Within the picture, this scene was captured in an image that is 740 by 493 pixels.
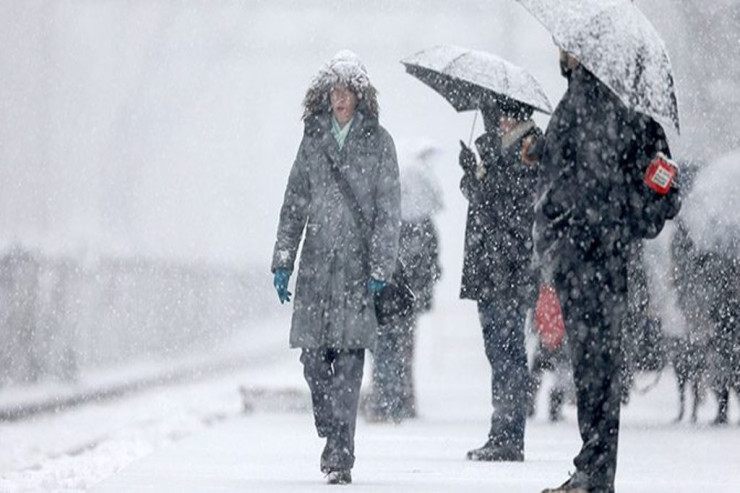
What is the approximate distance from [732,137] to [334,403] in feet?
30.6

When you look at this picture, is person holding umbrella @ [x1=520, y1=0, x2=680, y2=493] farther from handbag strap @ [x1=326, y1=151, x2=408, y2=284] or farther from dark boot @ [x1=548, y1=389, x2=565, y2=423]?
dark boot @ [x1=548, y1=389, x2=565, y2=423]

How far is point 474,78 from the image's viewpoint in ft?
31.9

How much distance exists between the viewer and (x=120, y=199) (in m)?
27.6

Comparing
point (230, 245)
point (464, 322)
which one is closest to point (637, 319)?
point (464, 322)

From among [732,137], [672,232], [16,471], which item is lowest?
[16,471]

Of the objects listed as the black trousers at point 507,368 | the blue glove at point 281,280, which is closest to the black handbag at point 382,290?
the blue glove at point 281,280

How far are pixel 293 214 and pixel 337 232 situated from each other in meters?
0.22

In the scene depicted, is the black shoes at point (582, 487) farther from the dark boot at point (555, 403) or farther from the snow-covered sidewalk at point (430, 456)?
the dark boot at point (555, 403)

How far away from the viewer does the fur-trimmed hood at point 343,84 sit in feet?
26.6

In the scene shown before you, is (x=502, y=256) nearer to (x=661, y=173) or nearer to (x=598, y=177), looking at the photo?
(x=598, y=177)

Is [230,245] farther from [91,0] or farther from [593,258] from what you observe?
[593,258]

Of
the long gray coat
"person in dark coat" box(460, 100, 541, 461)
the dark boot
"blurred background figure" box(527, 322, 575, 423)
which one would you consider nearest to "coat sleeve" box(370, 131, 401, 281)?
the long gray coat

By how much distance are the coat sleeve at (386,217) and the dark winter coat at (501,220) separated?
1360 mm

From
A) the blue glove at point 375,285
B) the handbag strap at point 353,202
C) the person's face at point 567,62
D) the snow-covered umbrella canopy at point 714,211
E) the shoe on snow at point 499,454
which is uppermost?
the snow-covered umbrella canopy at point 714,211
